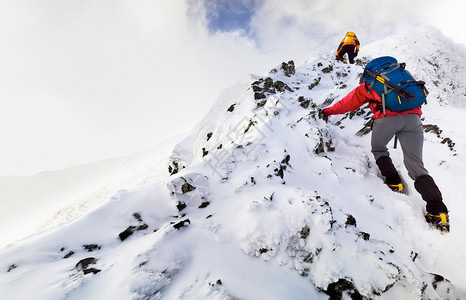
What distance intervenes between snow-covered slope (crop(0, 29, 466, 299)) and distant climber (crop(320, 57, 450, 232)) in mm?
267

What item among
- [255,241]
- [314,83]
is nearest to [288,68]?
[314,83]

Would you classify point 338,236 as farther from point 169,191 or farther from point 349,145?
point 349,145

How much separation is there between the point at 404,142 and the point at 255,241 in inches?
150

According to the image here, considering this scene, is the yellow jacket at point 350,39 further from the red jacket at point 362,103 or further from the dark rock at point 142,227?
the dark rock at point 142,227

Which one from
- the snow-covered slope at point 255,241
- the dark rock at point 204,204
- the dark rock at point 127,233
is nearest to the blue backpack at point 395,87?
the snow-covered slope at point 255,241

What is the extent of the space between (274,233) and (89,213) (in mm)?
2831

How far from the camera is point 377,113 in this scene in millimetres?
4254

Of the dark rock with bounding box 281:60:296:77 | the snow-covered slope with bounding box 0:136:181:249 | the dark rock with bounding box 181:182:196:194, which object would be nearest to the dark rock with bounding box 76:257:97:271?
the dark rock with bounding box 181:182:196:194

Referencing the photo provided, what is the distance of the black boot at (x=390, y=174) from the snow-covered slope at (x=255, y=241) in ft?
0.79

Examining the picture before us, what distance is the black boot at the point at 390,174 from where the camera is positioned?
4200mm

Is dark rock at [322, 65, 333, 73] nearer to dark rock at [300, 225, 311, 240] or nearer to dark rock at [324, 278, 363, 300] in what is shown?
dark rock at [300, 225, 311, 240]

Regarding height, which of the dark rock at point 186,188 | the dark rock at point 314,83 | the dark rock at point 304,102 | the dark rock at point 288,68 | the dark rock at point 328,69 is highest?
the dark rock at point 288,68

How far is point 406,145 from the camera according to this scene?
3938mm

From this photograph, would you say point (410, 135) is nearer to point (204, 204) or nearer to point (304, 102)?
point (304, 102)
